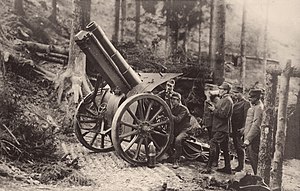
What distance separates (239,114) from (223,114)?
0.53m

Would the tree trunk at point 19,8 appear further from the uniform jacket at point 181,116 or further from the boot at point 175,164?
the boot at point 175,164

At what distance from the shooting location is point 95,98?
522 centimetres

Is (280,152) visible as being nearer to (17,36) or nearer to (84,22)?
(84,22)

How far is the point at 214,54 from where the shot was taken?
6074 millimetres

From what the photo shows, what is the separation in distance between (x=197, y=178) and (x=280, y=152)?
942 mm

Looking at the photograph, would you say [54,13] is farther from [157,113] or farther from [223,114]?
[223,114]

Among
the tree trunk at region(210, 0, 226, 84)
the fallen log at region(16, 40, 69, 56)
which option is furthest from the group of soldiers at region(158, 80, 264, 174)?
the fallen log at region(16, 40, 69, 56)

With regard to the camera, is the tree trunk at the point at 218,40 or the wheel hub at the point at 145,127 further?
the tree trunk at the point at 218,40

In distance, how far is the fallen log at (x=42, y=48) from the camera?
17.2 ft

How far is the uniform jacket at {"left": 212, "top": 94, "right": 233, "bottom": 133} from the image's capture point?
14.6ft

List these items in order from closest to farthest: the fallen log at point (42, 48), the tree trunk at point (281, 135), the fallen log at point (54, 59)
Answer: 1. the tree trunk at point (281, 135)
2. the fallen log at point (42, 48)
3. the fallen log at point (54, 59)

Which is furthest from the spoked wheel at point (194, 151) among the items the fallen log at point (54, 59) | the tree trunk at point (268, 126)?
the fallen log at point (54, 59)

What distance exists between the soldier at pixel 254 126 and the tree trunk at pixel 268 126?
29 centimetres

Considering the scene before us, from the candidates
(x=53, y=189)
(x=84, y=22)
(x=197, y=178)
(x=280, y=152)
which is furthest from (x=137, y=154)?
(x=84, y=22)
